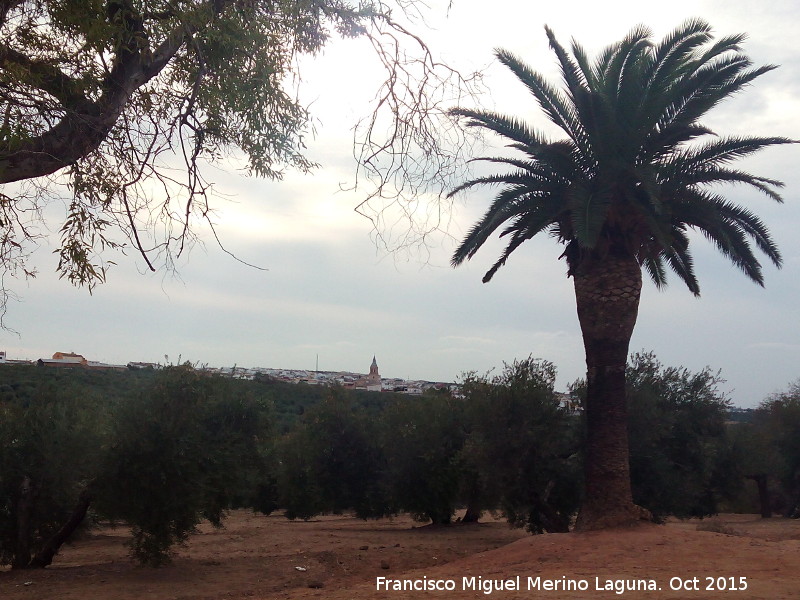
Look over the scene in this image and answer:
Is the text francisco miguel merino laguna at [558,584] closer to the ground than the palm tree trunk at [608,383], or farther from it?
closer to the ground

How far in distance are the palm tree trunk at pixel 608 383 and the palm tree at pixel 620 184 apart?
0.9 inches

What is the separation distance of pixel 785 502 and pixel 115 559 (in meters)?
31.3

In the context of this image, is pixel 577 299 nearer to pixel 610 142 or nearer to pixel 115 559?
pixel 610 142

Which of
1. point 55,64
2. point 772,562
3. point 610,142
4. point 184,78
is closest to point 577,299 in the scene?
point 610,142

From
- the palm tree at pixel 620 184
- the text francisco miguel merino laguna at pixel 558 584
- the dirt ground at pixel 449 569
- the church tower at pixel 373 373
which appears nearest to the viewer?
the text francisco miguel merino laguna at pixel 558 584

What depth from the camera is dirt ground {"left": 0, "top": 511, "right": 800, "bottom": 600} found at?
10.1 m

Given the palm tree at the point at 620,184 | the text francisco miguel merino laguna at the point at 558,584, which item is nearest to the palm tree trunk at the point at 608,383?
the palm tree at the point at 620,184

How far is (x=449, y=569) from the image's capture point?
13094mm

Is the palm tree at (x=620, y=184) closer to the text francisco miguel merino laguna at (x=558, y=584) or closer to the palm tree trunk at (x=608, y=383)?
the palm tree trunk at (x=608, y=383)

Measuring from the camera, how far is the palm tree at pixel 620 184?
602 inches

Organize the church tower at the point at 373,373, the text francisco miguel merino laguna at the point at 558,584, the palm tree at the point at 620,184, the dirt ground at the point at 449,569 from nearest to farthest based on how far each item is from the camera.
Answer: the text francisco miguel merino laguna at the point at 558,584
the dirt ground at the point at 449,569
the palm tree at the point at 620,184
the church tower at the point at 373,373

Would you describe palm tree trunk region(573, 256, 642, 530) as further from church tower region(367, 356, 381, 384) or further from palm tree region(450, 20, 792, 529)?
church tower region(367, 356, 381, 384)

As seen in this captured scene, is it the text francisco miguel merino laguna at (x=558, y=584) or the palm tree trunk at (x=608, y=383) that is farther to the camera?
the palm tree trunk at (x=608, y=383)

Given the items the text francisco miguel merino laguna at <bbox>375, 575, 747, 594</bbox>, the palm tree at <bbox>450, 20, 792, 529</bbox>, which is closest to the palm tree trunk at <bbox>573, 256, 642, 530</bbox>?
the palm tree at <bbox>450, 20, 792, 529</bbox>
